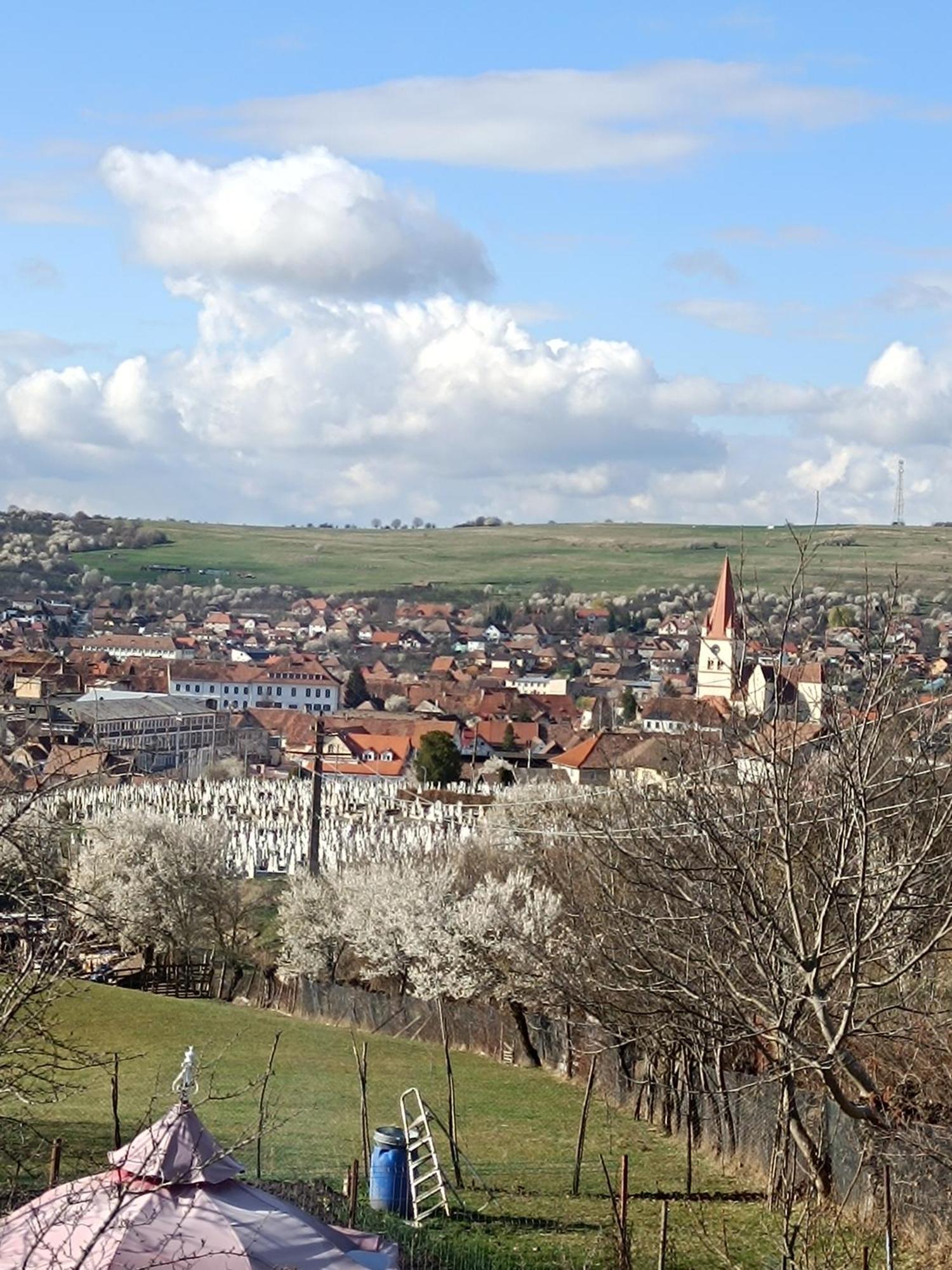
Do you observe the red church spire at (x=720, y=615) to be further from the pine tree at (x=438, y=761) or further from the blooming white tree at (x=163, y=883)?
the blooming white tree at (x=163, y=883)

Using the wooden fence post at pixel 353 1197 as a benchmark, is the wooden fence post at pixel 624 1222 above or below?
above

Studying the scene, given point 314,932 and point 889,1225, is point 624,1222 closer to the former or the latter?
point 889,1225

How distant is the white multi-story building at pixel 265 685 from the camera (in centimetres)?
12800

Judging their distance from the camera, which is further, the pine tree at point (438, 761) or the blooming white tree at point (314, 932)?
the pine tree at point (438, 761)

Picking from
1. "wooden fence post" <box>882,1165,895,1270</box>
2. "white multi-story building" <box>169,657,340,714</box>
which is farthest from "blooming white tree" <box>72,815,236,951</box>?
"white multi-story building" <box>169,657,340,714</box>

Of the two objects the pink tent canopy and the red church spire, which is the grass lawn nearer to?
the pink tent canopy

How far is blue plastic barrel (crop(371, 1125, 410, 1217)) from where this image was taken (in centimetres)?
1438

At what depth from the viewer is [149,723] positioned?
316 ft

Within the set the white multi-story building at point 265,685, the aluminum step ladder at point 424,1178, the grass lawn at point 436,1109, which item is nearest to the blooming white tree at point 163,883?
the grass lawn at point 436,1109

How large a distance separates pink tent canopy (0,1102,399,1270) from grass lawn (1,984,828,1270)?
1.60 ft

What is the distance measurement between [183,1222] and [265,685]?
121 m

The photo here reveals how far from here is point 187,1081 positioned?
34.8ft

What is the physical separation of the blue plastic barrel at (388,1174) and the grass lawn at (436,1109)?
47cm

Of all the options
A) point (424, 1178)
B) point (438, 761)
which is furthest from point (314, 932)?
point (438, 761)
